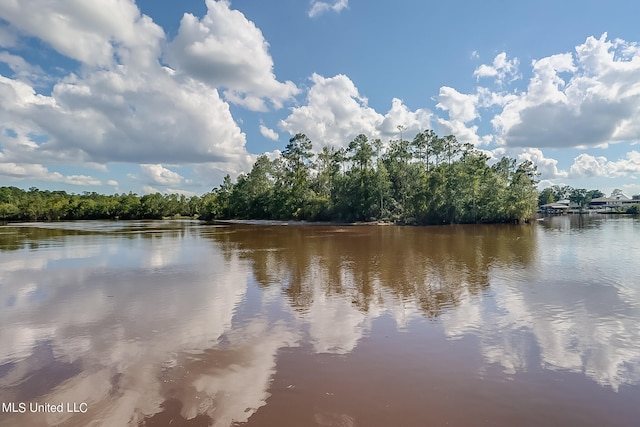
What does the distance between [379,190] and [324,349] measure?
199 feet

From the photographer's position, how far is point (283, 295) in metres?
13.2

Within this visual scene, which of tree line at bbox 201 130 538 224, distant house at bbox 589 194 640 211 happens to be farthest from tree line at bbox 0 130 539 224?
distant house at bbox 589 194 640 211

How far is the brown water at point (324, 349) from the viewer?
18.2ft

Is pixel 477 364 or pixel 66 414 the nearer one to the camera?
pixel 66 414

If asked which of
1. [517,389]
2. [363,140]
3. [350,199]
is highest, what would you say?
[363,140]

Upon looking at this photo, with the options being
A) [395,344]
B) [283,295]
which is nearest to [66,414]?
[395,344]

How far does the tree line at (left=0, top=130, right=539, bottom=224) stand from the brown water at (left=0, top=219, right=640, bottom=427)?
46992 mm

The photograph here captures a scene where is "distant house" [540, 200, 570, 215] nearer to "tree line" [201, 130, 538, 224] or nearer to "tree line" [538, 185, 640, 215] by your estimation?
"tree line" [538, 185, 640, 215]

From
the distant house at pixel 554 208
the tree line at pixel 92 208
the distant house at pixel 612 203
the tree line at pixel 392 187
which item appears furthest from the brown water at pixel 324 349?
the distant house at pixel 612 203

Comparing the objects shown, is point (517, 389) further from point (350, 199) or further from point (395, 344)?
point (350, 199)

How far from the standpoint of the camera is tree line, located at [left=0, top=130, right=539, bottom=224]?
61.9m

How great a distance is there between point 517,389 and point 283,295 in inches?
335

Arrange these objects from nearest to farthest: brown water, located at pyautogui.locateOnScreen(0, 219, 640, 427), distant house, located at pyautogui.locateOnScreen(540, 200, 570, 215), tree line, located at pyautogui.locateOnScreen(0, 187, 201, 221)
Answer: brown water, located at pyautogui.locateOnScreen(0, 219, 640, 427) → tree line, located at pyautogui.locateOnScreen(0, 187, 201, 221) → distant house, located at pyautogui.locateOnScreen(540, 200, 570, 215)

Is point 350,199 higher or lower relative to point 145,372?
higher
